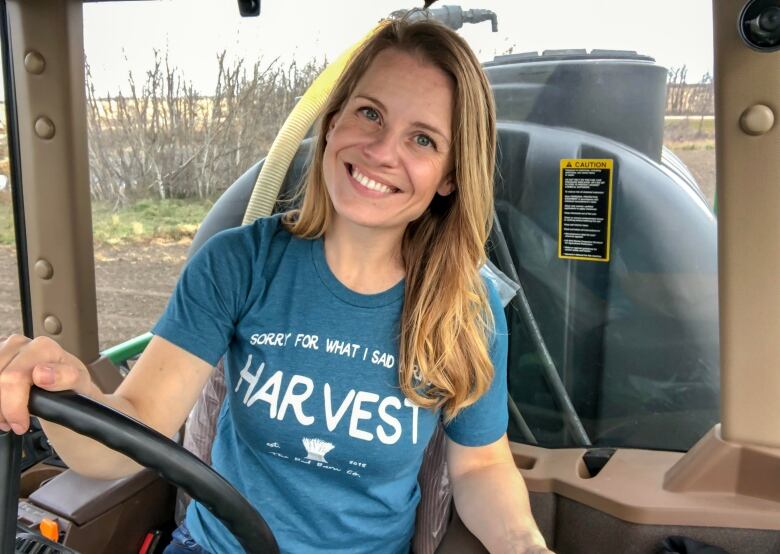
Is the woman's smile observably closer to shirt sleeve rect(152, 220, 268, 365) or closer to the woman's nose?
the woman's nose

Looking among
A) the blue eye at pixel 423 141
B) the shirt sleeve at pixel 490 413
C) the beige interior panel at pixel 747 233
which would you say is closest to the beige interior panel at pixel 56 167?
the blue eye at pixel 423 141

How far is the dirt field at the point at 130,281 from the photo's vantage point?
1767 millimetres

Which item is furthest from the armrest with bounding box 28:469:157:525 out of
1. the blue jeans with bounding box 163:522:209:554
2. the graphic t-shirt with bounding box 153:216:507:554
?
the graphic t-shirt with bounding box 153:216:507:554

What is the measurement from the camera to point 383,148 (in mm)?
1283

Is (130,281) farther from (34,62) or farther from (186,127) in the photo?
(34,62)

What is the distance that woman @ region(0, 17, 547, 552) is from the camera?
1274 mm

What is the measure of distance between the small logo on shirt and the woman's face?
0.40 m

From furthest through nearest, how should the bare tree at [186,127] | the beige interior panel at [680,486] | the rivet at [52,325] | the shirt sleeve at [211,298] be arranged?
the bare tree at [186,127] < the rivet at [52,325] < the beige interior panel at [680,486] < the shirt sleeve at [211,298]

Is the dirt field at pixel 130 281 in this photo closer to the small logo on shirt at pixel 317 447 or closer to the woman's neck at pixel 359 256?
the woman's neck at pixel 359 256

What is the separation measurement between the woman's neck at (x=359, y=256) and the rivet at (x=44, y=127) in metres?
0.81

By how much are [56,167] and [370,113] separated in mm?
868

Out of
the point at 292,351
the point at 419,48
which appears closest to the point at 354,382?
the point at 292,351

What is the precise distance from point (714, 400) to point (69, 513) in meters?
1.58

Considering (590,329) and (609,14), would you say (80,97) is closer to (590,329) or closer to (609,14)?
(609,14)
